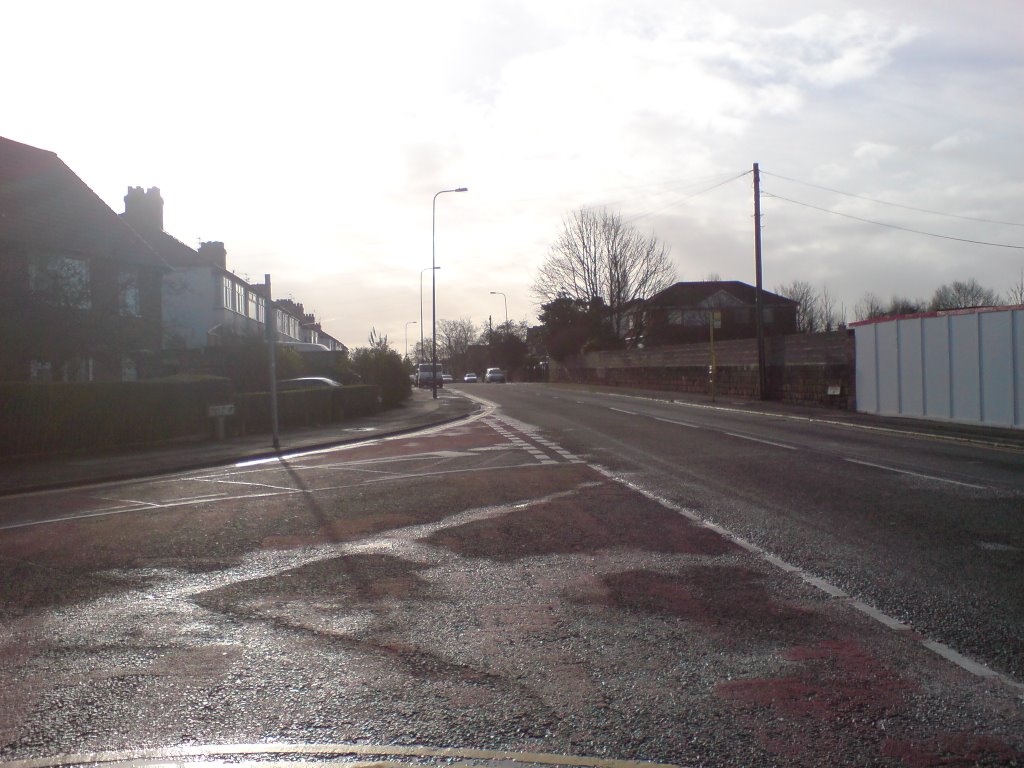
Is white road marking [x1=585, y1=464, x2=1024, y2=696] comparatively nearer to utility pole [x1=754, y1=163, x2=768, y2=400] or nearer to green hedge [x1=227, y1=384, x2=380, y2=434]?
green hedge [x1=227, y1=384, x2=380, y2=434]

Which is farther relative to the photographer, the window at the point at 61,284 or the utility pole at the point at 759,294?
the utility pole at the point at 759,294

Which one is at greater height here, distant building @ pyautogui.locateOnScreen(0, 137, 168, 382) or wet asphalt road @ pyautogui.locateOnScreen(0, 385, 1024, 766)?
distant building @ pyautogui.locateOnScreen(0, 137, 168, 382)

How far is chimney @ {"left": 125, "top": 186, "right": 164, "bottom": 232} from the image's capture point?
46688 mm

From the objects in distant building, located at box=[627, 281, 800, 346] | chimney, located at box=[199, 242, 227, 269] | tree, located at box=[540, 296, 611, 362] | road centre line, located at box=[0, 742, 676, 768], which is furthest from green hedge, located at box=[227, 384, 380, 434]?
distant building, located at box=[627, 281, 800, 346]

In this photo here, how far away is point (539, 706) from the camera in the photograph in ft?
14.8

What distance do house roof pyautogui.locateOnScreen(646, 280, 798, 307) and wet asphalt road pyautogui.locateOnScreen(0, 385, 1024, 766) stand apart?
63160mm

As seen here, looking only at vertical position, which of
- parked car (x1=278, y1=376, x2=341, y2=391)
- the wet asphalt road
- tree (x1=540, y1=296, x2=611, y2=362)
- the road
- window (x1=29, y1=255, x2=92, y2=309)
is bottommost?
the wet asphalt road

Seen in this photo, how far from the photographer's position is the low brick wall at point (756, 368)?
101ft

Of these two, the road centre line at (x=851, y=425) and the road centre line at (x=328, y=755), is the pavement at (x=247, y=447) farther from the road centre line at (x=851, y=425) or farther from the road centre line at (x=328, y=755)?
the road centre line at (x=328, y=755)

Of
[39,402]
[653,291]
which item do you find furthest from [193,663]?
[653,291]

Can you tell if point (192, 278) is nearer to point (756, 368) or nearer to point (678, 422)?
point (756, 368)

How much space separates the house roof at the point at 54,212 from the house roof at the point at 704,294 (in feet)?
150

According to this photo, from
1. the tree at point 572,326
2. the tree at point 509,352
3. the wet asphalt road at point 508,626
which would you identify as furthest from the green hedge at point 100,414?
the tree at point 509,352

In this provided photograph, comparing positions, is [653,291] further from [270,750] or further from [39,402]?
Result: [270,750]
